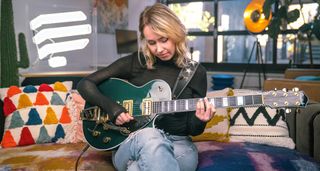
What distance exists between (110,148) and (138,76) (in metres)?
0.36

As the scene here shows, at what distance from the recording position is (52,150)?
5.60 feet

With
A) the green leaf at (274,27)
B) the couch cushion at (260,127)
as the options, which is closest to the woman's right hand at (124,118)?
the couch cushion at (260,127)

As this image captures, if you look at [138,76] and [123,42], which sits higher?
[123,42]

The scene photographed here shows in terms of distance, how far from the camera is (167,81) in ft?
4.87

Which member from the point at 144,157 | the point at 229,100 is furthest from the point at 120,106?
the point at 229,100

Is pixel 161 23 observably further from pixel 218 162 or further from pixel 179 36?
pixel 218 162

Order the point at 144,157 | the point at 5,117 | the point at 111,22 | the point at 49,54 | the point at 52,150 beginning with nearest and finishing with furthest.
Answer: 1. the point at 144,157
2. the point at 52,150
3. the point at 5,117
4. the point at 49,54
5. the point at 111,22

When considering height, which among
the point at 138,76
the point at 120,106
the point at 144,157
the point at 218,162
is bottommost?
the point at 218,162

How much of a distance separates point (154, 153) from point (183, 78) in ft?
1.40

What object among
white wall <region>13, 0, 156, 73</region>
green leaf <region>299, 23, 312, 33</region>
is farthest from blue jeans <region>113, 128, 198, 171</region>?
green leaf <region>299, 23, 312, 33</region>

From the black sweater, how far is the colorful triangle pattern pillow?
46cm

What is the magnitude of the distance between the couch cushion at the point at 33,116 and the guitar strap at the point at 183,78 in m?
0.78

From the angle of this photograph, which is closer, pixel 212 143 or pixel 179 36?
pixel 179 36

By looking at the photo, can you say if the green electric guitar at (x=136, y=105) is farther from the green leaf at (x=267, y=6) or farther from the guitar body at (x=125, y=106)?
the green leaf at (x=267, y=6)
